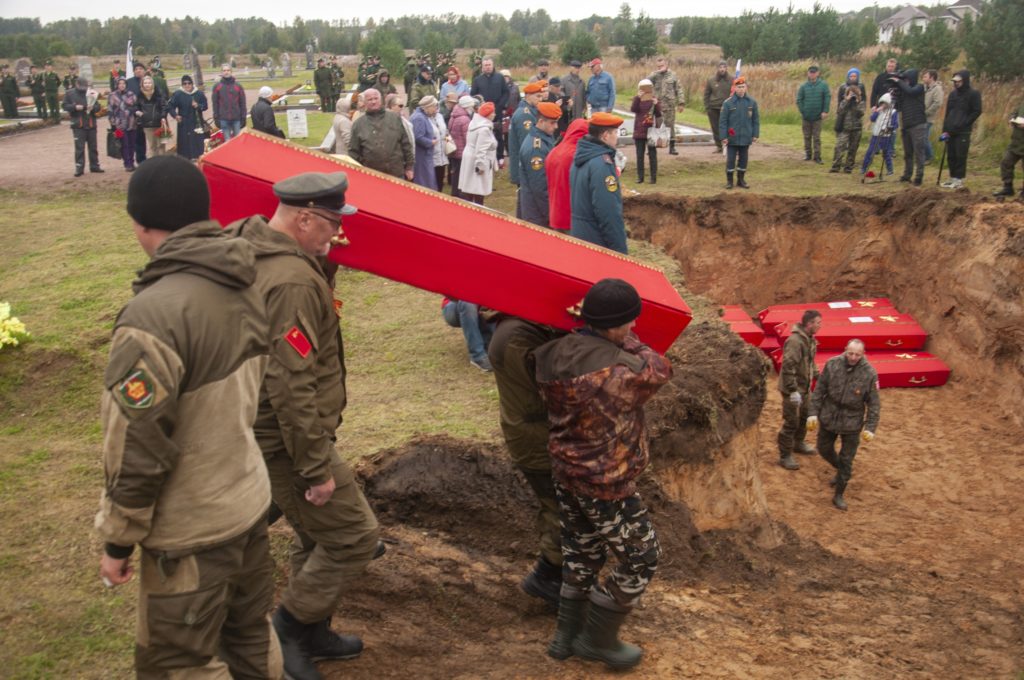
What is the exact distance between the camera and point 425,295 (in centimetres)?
898

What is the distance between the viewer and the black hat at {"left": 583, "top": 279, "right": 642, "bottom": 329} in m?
3.45

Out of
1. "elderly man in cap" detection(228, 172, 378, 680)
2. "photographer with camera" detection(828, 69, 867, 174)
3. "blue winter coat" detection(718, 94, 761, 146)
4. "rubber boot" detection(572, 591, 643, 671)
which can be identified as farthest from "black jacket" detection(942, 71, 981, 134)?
"elderly man in cap" detection(228, 172, 378, 680)

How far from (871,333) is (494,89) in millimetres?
7070

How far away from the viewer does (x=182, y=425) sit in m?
2.50

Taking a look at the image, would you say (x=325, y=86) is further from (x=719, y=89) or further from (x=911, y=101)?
(x=911, y=101)

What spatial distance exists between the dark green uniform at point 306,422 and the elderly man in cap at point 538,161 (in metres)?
5.42

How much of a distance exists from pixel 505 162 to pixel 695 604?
1158 cm

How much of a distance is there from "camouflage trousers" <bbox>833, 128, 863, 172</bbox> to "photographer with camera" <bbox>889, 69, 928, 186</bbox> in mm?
839

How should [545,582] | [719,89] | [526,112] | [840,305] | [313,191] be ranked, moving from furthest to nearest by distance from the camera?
[719,89]
[840,305]
[526,112]
[545,582]
[313,191]

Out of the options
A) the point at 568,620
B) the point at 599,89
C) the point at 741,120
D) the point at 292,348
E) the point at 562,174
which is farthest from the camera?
the point at 599,89

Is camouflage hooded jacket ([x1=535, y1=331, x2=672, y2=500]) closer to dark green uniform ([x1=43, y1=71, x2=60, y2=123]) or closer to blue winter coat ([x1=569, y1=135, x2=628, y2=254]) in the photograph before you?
blue winter coat ([x1=569, y1=135, x2=628, y2=254])

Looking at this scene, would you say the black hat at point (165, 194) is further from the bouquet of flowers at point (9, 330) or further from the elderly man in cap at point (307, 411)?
the bouquet of flowers at point (9, 330)

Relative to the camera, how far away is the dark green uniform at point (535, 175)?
845 cm

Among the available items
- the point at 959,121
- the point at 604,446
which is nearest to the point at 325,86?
the point at 959,121
